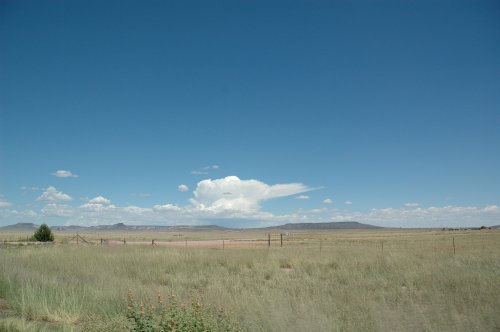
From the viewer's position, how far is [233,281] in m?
16.3

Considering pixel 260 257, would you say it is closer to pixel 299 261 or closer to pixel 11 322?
pixel 299 261

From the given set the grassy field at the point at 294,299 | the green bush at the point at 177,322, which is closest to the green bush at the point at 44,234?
the grassy field at the point at 294,299

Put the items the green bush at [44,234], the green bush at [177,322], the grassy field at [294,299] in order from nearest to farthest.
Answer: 1. the green bush at [177,322]
2. the grassy field at [294,299]
3. the green bush at [44,234]

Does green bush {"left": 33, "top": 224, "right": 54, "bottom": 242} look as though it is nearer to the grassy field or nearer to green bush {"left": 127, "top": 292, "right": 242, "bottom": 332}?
the grassy field

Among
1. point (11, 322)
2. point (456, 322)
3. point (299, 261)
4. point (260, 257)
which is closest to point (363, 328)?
point (456, 322)

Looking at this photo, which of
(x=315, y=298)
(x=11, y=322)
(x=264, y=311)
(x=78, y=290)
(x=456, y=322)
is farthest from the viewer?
(x=78, y=290)

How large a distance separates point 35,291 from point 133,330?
6.13 metres

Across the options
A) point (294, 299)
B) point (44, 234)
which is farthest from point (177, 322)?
point (44, 234)

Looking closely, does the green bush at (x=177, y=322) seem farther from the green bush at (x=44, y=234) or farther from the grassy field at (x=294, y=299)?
the green bush at (x=44, y=234)

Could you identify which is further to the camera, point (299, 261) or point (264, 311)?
point (299, 261)

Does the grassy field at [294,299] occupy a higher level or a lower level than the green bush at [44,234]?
lower

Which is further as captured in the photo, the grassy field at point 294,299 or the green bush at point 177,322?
the grassy field at point 294,299

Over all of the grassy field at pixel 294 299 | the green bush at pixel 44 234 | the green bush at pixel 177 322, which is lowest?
the grassy field at pixel 294 299

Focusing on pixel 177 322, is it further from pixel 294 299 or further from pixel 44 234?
pixel 44 234
